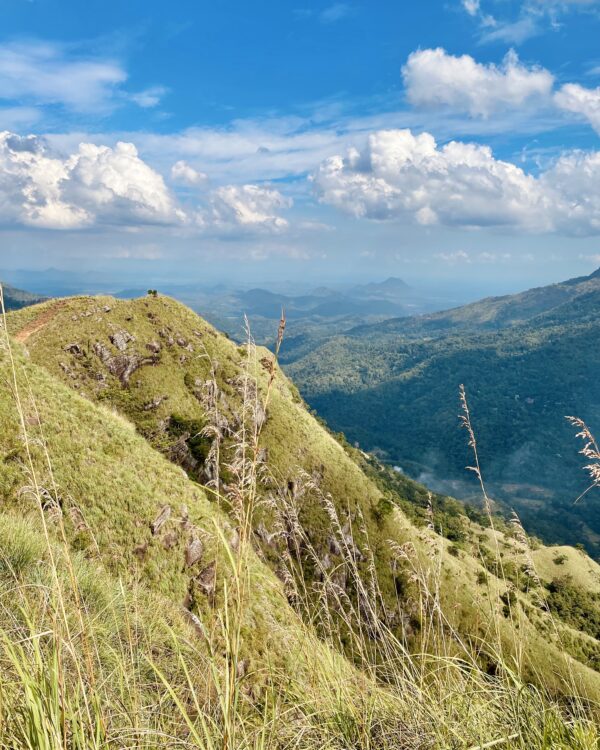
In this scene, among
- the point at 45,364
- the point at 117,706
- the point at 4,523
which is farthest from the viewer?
the point at 45,364

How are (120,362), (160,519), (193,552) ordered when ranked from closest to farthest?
(160,519) → (193,552) → (120,362)

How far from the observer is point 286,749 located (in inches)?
121

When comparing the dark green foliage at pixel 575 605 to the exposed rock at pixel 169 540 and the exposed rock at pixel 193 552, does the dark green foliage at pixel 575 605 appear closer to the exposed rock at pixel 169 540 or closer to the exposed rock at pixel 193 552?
the exposed rock at pixel 193 552

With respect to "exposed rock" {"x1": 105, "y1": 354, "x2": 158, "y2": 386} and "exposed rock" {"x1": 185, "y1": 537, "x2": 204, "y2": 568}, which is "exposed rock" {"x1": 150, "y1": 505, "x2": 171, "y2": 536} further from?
"exposed rock" {"x1": 105, "y1": 354, "x2": 158, "y2": 386}

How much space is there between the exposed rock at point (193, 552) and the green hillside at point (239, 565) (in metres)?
0.09

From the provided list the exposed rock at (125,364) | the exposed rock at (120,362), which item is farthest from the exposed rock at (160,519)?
the exposed rock at (125,364)

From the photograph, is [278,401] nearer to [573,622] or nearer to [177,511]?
[177,511]

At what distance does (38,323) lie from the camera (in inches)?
2096

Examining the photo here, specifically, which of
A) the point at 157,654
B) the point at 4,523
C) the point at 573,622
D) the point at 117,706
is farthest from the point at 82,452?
the point at 573,622

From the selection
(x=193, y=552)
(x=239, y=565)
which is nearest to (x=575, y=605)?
(x=193, y=552)

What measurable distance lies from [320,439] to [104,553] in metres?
44.4

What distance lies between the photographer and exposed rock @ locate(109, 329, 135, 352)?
53.0 meters

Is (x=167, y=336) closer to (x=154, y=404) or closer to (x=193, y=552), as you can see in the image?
(x=154, y=404)

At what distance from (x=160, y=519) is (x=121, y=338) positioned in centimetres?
4039
